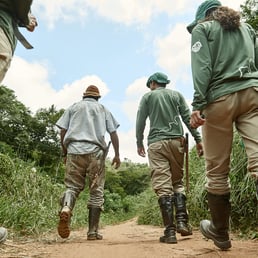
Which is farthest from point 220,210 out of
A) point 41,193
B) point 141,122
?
point 41,193

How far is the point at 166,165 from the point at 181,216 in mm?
572

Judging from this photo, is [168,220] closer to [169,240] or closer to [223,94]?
[169,240]

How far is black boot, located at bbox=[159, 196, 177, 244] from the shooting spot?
403 centimetres

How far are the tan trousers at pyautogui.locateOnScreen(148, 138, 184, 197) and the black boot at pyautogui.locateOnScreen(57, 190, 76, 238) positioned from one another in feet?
3.01

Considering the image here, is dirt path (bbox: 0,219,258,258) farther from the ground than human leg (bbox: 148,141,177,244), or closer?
closer

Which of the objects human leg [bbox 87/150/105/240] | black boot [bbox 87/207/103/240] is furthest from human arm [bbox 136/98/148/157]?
black boot [bbox 87/207/103/240]

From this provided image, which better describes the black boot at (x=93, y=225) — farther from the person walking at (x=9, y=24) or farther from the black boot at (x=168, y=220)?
the person walking at (x=9, y=24)

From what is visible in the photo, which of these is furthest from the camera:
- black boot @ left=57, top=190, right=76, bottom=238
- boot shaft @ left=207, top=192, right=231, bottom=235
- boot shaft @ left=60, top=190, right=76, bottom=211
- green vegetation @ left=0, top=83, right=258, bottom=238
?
green vegetation @ left=0, top=83, right=258, bottom=238

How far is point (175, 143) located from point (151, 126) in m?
0.37

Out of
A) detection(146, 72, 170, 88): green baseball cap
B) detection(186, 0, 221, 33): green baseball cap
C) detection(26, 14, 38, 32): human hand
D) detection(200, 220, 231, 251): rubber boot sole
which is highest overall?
detection(146, 72, 170, 88): green baseball cap

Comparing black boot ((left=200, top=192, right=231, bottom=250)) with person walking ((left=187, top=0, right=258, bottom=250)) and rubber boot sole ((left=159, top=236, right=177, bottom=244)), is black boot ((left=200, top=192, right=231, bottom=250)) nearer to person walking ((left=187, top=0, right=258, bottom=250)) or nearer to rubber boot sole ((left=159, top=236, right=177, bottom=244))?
person walking ((left=187, top=0, right=258, bottom=250))

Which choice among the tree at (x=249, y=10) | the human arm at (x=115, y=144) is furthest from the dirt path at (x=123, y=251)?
the tree at (x=249, y=10)

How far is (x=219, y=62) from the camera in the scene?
3.03 m

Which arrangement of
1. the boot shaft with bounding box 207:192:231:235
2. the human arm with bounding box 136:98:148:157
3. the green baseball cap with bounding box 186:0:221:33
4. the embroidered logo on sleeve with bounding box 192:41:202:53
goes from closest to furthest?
the embroidered logo on sleeve with bounding box 192:41:202:53 < the boot shaft with bounding box 207:192:231:235 < the green baseball cap with bounding box 186:0:221:33 < the human arm with bounding box 136:98:148:157
